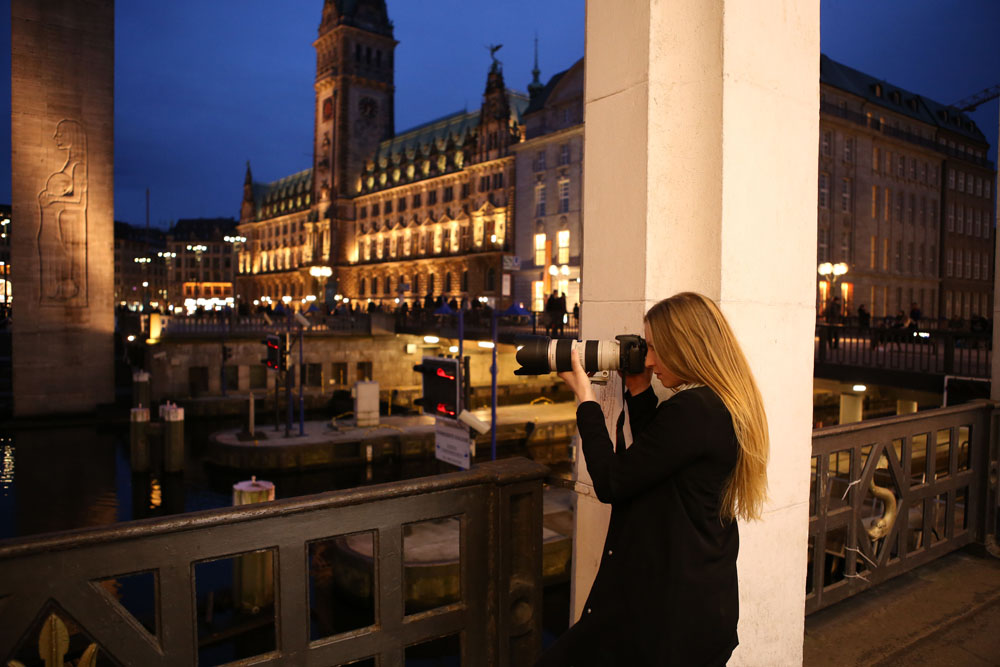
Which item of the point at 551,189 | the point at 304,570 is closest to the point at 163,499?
the point at 304,570

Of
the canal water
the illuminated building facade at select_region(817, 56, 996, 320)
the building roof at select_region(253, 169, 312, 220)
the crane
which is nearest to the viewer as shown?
the canal water

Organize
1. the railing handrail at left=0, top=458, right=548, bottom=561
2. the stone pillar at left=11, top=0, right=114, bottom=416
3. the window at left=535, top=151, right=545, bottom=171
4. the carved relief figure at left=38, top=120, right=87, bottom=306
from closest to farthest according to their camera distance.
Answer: the railing handrail at left=0, top=458, right=548, bottom=561 < the stone pillar at left=11, top=0, right=114, bottom=416 < the carved relief figure at left=38, top=120, right=87, bottom=306 < the window at left=535, top=151, right=545, bottom=171

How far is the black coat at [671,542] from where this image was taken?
2082 millimetres

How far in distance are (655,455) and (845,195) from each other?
49.9m

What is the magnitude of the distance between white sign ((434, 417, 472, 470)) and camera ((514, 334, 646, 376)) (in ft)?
35.1

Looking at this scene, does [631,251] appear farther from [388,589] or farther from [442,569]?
[442,569]

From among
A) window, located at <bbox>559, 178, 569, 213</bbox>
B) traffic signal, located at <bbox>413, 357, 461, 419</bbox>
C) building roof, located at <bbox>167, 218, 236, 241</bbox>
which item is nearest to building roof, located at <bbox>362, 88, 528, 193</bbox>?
window, located at <bbox>559, 178, 569, 213</bbox>

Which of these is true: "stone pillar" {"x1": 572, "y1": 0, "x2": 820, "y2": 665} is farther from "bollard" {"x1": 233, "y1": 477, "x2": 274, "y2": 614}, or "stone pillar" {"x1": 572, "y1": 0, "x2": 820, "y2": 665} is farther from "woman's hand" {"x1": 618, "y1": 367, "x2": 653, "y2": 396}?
"bollard" {"x1": 233, "y1": 477, "x2": 274, "y2": 614}

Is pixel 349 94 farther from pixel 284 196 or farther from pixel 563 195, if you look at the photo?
pixel 563 195

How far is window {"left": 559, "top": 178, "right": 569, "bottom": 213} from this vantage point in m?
48.4

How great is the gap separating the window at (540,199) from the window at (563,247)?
3081 millimetres

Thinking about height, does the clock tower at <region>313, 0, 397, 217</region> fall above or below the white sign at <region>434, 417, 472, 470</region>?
above

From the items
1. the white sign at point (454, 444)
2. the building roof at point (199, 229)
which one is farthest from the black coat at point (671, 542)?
the building roof at point (199, 229)

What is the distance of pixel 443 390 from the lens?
14883 millimetres
